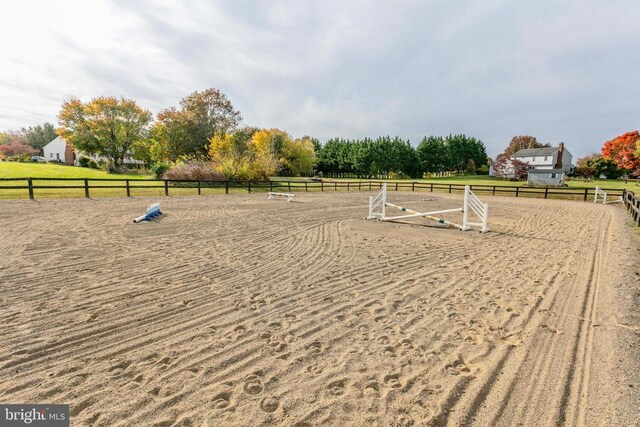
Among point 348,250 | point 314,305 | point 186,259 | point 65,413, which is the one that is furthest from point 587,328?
point 186,259

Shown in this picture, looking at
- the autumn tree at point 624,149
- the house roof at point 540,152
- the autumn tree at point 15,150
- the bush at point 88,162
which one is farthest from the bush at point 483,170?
the autumn tree at point 15,150

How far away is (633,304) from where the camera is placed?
15.0 ft

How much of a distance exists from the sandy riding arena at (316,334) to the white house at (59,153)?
8241 centimetres

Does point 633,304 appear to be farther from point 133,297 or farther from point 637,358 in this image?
point 133,297

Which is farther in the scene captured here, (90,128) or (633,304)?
(90,128)

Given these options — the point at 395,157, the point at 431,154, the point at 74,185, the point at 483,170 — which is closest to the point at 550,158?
the point at 483,170

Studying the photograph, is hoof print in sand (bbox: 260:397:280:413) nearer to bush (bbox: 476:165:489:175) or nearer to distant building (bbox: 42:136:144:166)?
distant building (bbox: 42:136:144:166)

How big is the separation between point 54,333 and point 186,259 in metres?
2.97

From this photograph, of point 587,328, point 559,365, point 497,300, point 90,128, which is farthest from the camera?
point 90,128

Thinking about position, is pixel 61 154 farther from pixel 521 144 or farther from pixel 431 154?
pixel 521 144

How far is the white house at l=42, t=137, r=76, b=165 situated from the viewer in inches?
2779

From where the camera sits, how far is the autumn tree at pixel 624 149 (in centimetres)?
4020

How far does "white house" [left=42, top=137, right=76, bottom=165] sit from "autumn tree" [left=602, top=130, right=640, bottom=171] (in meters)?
103

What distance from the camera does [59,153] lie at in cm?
7325
